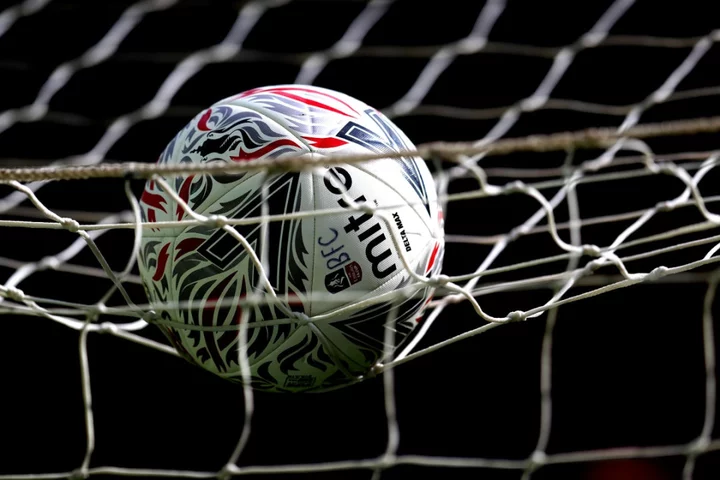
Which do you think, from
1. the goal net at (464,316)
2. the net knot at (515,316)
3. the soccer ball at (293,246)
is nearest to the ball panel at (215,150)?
the soccer ball at (293,246)

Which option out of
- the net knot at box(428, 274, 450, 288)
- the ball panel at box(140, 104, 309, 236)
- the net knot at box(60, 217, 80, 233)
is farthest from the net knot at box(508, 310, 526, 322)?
the net knot at box(60, 217, 80, 233)

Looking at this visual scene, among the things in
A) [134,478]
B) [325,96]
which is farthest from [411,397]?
[325,96]

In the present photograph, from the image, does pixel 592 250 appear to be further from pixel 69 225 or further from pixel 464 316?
pixel 464 316

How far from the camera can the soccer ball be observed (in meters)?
1.35

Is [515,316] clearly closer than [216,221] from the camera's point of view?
No

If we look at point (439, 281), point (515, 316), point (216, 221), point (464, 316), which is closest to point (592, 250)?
point (515, 316)

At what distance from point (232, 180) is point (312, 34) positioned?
2.87m

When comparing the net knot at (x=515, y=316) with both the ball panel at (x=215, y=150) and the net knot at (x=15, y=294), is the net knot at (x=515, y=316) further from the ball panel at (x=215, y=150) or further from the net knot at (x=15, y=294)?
the net knot at (x=15, y=294)

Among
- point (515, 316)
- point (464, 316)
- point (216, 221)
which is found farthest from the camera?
point (464, 316)

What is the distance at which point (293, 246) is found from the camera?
135 centimetres

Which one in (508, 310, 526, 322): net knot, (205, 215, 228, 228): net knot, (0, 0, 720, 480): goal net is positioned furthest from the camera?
(0, 0, 720, 480): goal net

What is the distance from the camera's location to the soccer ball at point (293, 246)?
4.44ft

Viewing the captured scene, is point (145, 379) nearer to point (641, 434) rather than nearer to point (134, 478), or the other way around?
point (134, 478)

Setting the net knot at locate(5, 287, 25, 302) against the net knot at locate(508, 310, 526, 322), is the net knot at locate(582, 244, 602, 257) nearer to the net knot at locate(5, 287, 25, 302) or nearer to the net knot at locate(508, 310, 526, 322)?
the net knot at locate(508, 310, 526, 322)
